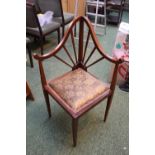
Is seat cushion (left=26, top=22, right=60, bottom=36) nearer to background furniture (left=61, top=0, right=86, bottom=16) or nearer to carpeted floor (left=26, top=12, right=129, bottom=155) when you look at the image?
carpeted floor (left=26, top=12, right=129, bottom=155)

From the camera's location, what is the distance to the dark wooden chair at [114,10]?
356 cm

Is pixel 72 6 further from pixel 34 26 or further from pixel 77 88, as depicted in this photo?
pixel 77 88

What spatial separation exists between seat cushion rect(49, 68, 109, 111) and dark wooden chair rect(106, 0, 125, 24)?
263 centimetres

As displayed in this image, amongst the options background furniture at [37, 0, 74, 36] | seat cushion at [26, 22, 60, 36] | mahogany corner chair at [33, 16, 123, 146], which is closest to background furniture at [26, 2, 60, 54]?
seat cushion at [26, 22, 60, 36]

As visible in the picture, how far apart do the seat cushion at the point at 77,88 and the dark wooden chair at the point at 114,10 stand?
2.63m

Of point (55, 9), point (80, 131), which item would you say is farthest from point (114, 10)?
point (80, 131)

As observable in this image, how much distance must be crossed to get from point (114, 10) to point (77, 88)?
287 cm

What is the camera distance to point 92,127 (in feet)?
5.12

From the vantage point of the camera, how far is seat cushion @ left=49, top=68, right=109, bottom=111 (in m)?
1.25
